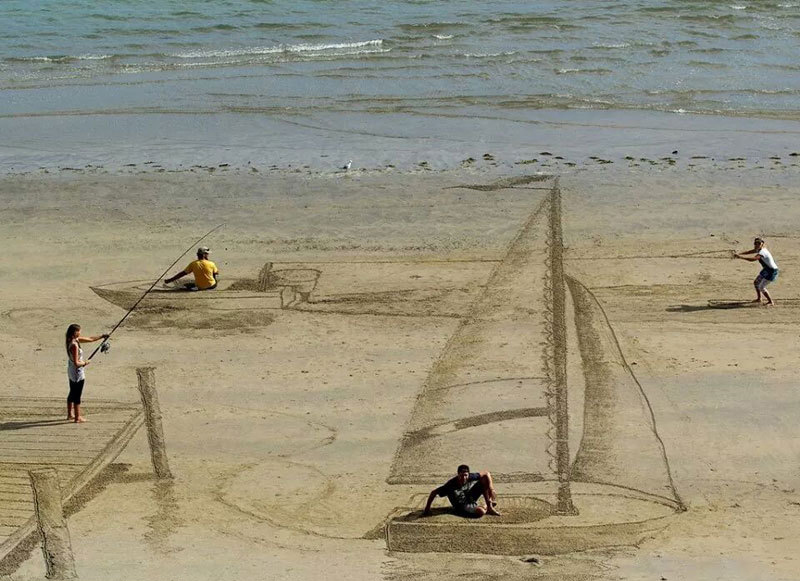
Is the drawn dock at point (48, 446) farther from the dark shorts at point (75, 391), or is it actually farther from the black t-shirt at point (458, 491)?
the black t-shirt at point (458, 491)

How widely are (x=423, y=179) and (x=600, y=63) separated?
13.3 metres

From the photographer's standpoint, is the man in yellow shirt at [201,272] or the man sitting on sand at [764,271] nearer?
the man sitting on sand at [764,271]

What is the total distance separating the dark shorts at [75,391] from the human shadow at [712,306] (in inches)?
321

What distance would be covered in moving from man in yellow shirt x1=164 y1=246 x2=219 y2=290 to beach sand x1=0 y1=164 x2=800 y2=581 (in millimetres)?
801

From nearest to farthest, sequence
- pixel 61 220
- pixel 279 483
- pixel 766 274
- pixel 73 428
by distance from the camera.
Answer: pixel 279 483 < pixel 73 428 < pixel 766 274 < pixel 61 220

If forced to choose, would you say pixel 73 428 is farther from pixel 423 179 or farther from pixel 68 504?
pixel 423 179

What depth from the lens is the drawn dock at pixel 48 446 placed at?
11.7 meters

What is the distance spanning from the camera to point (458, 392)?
14.8 meters

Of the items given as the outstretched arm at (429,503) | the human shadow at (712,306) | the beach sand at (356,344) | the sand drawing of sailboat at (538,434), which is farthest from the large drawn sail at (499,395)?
the human shadow at (712,306)

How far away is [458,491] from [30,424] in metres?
5.16

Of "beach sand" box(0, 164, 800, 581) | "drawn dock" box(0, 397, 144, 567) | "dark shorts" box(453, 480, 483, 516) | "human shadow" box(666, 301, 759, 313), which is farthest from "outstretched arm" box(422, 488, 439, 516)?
"human shadow" box(666, 301, 759, 313)

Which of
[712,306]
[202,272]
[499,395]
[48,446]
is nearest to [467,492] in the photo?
[499,395]

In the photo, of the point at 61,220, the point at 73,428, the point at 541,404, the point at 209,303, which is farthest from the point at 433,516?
the point at 61,220

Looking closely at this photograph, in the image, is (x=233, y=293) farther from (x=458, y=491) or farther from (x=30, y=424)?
(x=458, y=491)
